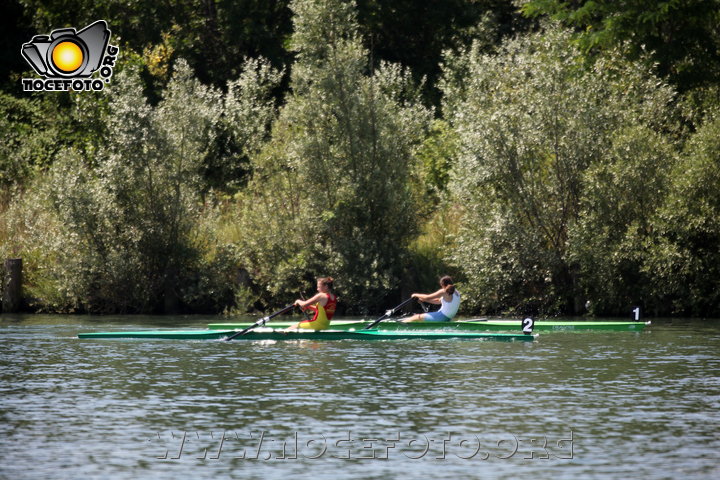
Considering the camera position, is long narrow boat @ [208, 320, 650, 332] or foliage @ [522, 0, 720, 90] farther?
foliage @ [522, 0, 720, 90]

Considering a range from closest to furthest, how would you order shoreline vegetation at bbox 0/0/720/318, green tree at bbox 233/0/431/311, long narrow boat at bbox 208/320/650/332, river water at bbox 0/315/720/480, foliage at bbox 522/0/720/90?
river water at bbox 0/315/720/480 < long narrow boat at bbox 208/320/650/332 < shoreline vegetation at bbox 0/0/720/318 < green tree at bbox 233/0/431/311 < foliage at bbox 522/0/720/90

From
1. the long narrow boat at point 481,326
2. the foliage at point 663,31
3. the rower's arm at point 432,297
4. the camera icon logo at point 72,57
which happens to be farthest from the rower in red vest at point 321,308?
the foliage at point 663,31

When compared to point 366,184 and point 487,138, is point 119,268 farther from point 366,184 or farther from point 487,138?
point 487,138

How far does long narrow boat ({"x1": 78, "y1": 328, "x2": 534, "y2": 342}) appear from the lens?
23.7 meters

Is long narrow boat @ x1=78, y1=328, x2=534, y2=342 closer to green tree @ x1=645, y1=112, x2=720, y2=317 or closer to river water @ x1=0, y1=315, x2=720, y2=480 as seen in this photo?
river water @ x1=0, y1=315, x2=720, y2=480

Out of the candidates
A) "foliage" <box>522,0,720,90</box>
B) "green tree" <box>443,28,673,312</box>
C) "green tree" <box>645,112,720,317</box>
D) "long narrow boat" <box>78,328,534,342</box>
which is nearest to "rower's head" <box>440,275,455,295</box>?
"long narrow boat" <box>78,328,534,342</box>

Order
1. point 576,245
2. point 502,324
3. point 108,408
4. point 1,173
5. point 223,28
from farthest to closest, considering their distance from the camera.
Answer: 1. point 223,28
2. point 1,173
3. point 576,245
4. point 502,324
5. point 108,408

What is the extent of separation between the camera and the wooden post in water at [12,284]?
3322 centimetres

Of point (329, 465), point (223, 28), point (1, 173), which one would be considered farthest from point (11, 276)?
point (329, 465)

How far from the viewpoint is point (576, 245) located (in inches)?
1212

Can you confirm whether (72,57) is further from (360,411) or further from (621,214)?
(360,411)

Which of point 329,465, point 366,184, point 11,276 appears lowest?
point 329,465

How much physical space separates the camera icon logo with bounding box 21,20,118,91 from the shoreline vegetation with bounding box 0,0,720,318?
4448 mm

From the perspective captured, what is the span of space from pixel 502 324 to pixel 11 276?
1465 centimetres
